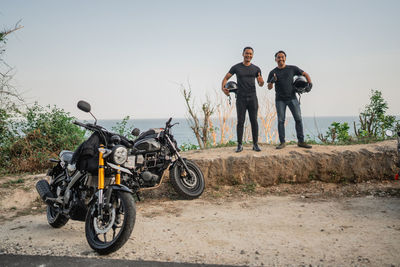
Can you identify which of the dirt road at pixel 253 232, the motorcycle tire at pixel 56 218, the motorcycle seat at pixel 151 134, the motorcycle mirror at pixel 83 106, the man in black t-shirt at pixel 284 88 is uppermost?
the man in black t-shirt at pixel 284 88

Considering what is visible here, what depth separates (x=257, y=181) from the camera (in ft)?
21.7

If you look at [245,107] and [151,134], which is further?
[245,107]

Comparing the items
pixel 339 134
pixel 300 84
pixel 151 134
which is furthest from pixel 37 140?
pixel 339 134

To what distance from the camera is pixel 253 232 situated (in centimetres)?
404

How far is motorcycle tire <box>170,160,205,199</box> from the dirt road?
0.18 metres

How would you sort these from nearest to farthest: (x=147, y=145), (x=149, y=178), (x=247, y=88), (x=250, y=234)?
(x=250, y=234) → (x=149, y=178) → (x=147, y=145) → (x=247, y=88)

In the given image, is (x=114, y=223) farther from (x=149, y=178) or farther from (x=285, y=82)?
(x=285, y=82)

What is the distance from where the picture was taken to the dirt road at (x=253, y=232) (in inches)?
129

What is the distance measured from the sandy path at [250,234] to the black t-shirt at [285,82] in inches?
92.2

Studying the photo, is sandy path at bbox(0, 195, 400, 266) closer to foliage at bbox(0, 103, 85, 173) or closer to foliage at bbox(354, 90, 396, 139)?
foliage at bbox(0, 103, 85, 173)

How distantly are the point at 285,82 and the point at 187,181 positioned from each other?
300 centimetres

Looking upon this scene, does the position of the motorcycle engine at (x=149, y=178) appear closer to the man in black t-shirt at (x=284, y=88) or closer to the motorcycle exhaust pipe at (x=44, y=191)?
the motorcycle exhaust pipe at (x=44, y=191)

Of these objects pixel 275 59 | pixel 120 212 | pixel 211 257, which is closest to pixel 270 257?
pixel 211 257

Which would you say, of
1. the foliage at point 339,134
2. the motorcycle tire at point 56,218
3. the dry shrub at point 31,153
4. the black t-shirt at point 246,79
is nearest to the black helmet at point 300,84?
the black t-shirt at point 246,79
